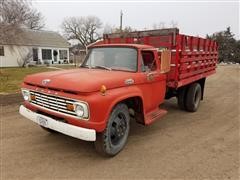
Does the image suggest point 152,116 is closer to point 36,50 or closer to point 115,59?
point 115,59

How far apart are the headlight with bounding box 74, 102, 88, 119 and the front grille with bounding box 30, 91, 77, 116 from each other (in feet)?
0.28

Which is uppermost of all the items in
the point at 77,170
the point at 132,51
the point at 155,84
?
the point at 132,51

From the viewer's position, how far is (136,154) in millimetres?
4273

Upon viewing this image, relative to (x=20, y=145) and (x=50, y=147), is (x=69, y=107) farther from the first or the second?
(x=20, y=145)

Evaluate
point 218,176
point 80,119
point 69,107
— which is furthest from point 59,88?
point 218,176

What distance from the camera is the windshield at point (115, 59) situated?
187 inches

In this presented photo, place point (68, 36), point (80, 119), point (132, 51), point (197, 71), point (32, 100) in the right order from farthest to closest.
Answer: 1. point (68, 36)
2. point (197, 71)
3. point (132, 51)
4. point (32, 100)
5. point (80, 119)

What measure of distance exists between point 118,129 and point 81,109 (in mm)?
1063

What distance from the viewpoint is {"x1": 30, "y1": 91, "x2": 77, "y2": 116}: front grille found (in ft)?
12.0

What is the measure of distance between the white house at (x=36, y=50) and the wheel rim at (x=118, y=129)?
955 inches

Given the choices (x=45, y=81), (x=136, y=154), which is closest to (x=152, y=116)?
(x=136, y=154)

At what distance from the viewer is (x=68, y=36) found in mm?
61594

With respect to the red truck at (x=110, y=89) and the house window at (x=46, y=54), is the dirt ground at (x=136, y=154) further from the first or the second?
the house window at (x=46, y=54)

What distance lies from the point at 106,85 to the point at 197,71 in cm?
473
